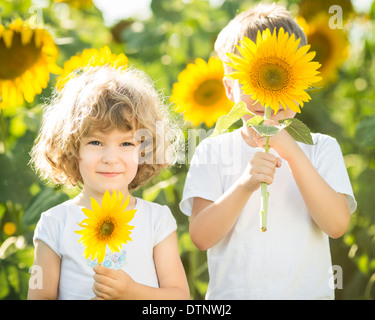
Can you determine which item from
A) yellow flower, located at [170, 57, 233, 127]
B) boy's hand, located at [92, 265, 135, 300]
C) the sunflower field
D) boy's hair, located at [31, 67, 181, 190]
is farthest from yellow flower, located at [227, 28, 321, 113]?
yellow flower, located at [170, 57, 233, 127]

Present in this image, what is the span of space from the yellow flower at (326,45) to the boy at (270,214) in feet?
2.86

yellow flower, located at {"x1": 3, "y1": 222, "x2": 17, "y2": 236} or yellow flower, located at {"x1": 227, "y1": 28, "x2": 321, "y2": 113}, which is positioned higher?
yellow flower, located at {"x1": 3, "y1": 222, "x2": 17, "y2": 236}

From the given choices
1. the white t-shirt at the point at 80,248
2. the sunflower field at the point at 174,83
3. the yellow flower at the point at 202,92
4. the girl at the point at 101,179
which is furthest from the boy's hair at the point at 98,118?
the yellow flower at the point at 202,92

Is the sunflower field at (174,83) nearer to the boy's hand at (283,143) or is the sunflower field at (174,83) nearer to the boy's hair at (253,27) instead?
the boy's hair at (253,27)

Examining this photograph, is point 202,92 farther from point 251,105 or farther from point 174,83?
point 251,105

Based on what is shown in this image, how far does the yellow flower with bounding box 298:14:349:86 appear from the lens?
88.1 inches

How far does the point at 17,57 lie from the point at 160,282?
36.1 inches

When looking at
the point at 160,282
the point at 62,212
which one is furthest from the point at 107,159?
the point at 160,282

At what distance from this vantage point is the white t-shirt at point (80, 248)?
1.14 m

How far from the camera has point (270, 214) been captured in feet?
4.39

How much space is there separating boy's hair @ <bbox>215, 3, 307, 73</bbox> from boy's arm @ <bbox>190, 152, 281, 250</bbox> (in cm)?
27

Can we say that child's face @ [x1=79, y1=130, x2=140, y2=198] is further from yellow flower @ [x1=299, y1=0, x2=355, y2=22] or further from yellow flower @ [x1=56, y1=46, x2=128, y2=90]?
yellow flower @ [x1=299, y1=0, x2=355, y2=22]
